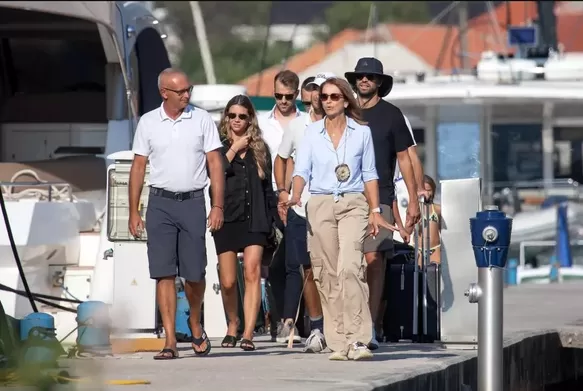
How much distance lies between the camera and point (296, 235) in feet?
32.2

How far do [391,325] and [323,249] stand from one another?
167 centimetres

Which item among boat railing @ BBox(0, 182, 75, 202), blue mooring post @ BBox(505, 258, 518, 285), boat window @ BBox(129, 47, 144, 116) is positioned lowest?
blue mooring post @ BBox(505, 258, 518, 285)

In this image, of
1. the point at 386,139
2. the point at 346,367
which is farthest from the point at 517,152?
the point at 346,367

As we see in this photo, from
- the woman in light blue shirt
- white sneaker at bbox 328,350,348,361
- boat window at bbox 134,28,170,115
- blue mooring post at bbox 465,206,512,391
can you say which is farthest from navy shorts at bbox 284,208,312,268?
boat window at bbox 134,28,170,115

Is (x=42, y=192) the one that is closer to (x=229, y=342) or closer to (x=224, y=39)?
(x=229, y=342)

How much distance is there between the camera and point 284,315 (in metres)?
10.2

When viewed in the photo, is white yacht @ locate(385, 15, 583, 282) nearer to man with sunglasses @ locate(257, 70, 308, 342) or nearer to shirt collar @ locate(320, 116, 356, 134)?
man with sunglasses @ locate(257, 70, 308, 342)

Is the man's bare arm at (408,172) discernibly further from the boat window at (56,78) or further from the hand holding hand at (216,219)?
the boat window at (56,78)

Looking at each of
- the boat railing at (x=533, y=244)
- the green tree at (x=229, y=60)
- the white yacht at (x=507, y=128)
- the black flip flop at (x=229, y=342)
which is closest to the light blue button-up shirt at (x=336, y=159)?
the black flip flop at (x=229, y=342)

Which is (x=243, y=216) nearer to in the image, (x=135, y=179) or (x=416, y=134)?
(x=135, y=179)

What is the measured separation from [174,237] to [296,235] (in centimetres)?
120

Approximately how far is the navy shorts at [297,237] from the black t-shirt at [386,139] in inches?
24.6

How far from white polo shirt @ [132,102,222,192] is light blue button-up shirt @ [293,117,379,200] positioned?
0.58 meters

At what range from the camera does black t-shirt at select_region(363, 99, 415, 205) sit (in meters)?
9.52
